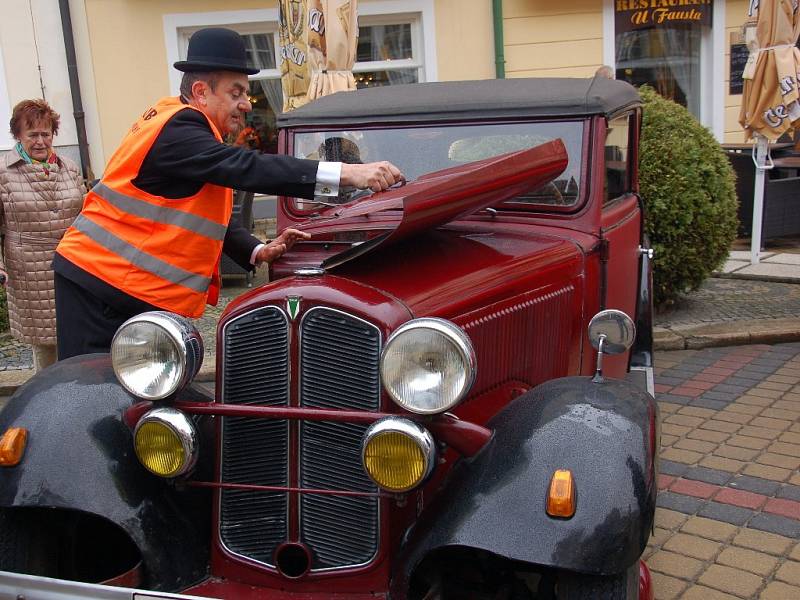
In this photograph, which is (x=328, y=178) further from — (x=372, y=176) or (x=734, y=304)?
(x=734, y=304)

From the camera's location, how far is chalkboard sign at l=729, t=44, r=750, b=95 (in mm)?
9688

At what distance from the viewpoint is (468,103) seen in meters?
3.23

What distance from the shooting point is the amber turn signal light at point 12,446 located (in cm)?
231

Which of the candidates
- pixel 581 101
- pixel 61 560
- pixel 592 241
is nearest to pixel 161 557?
Answer: pixel 61 560

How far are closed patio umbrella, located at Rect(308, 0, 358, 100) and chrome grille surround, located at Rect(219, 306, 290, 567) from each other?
3276mm

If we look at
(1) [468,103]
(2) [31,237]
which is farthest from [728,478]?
(2) [31,237]

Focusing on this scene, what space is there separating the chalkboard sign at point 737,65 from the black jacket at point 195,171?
847 cm

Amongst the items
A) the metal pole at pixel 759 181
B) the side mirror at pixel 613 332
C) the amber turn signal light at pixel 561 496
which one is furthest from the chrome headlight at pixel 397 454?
the metal pole at pixel 759 181

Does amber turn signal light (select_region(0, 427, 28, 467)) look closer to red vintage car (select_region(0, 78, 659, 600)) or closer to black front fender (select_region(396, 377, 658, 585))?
red vintage car (select_region(0, 78, 659, 600))

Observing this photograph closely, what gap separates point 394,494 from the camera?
212 cm

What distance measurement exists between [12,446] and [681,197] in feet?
15.6

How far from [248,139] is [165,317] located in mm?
7500

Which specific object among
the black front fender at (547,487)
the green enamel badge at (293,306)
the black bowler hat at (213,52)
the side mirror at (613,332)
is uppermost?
the black bowler hat at (213,52)

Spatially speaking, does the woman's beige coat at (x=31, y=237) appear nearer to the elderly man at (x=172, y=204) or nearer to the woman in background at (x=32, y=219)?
the woman in background at (x=32, y=219)
